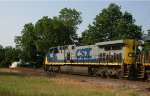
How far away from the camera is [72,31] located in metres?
76.7

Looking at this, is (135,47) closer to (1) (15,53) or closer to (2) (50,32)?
(2) (50,32)

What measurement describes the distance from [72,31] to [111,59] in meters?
44.3

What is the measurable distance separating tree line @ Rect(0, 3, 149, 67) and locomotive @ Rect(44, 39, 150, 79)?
19.2 metres

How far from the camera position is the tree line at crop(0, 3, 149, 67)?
61.6 m

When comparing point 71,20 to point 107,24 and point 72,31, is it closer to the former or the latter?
point 72,31

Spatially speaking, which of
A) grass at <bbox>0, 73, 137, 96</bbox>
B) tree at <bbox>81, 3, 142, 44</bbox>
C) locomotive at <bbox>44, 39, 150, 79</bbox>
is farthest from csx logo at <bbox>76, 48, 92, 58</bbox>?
tree at <bbox>81, 3, 142, 44</bbox>

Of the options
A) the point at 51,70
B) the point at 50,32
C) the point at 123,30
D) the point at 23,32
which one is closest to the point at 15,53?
the point at 23,32

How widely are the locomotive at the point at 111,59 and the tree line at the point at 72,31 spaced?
1919cm

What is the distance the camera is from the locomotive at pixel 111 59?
96.1ft

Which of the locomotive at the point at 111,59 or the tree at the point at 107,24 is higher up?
the tree at the point at 107,24

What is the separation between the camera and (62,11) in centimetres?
8306

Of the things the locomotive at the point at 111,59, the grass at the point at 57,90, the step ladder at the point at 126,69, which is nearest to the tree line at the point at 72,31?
the locomotive at the point at 111,59

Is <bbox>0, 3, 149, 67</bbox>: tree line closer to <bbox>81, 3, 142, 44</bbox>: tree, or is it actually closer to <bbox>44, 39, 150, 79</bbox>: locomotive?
<bbox>81, 3, 142, 44</bbox>: tree

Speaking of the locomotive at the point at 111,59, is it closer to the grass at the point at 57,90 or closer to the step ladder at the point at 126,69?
the step ladder at the point at 126,69
